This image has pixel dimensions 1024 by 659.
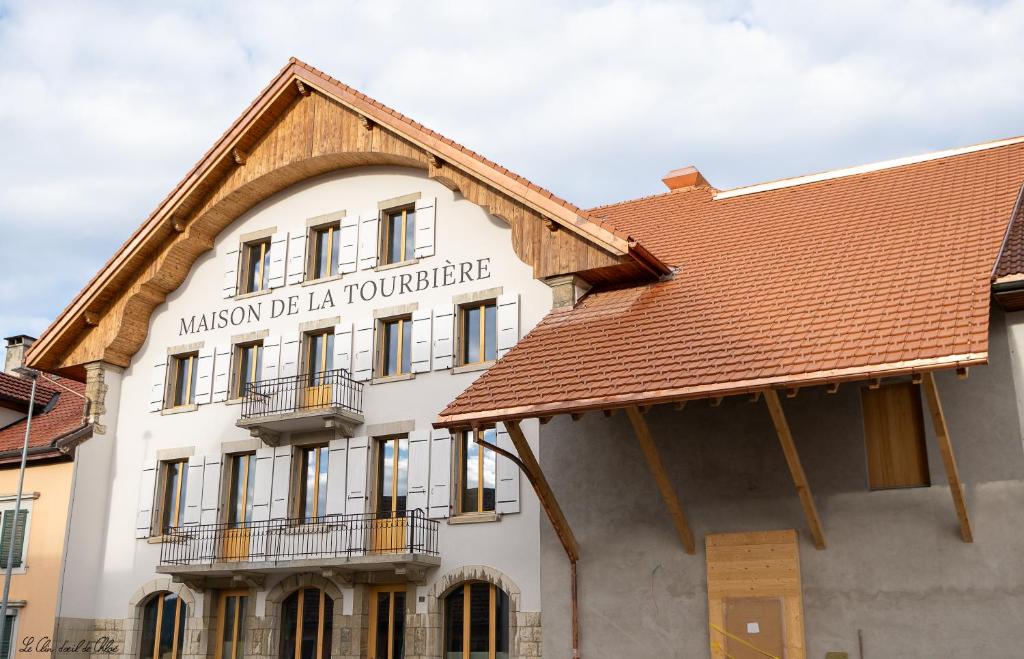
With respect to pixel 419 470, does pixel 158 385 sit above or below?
above

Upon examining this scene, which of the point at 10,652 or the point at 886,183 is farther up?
the point at 886,183

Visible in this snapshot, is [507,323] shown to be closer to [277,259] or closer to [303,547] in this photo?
[303,547]

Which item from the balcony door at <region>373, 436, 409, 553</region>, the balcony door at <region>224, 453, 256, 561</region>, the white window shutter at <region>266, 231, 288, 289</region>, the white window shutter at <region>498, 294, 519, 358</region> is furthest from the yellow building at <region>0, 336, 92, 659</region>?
the white window shutter at <region>498, 294, 519, 358</region>

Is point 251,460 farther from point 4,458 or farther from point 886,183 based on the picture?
point 886,183

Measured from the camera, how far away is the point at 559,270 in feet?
56.5

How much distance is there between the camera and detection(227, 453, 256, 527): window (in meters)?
19.7

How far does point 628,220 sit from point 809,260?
542 centimetres

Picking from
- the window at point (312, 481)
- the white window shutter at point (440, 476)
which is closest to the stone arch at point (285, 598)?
the window at point (312, 481)

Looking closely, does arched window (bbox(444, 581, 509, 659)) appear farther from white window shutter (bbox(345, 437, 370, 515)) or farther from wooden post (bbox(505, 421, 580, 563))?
white window shutter (bbox(345, 437, 370, 515))

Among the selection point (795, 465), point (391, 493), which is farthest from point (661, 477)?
point (391, 493)

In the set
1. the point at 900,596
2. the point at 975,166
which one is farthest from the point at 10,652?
the point at 975,166

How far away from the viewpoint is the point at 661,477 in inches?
561

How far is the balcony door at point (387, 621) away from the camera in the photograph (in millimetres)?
17484

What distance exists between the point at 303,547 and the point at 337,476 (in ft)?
4.27
